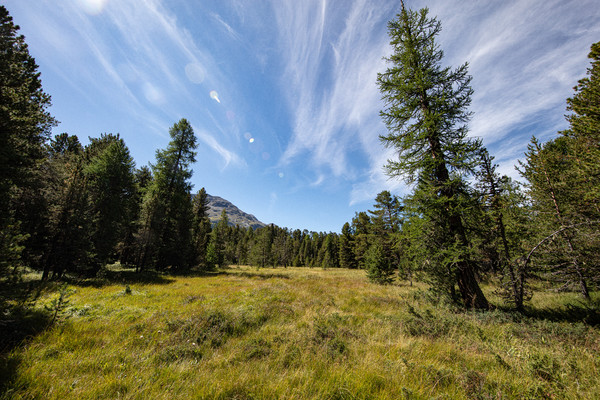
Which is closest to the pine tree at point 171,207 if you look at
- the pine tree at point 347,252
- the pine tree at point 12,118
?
the pine tree at point 12,118

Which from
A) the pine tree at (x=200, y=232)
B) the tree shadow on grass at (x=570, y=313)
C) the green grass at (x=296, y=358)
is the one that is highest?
the pine tree at (x=200, y=232)

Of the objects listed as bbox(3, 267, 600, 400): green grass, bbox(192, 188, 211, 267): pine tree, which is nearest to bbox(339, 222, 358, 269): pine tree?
bbox(192, 188, 211, 267): pine tree

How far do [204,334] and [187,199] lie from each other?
67.7 ft

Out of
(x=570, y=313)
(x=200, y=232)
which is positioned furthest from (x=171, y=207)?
(x=570, y=313)

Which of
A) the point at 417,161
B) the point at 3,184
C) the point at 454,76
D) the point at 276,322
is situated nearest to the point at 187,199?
the point at 3,184

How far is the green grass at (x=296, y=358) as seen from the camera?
2953mm

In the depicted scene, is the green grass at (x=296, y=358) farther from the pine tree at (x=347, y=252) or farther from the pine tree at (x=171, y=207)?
the pine tree at (x=347, y=252)

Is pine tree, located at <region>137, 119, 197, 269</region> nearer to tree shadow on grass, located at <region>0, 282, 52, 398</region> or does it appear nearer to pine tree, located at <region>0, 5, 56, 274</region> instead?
pine tree, located at <region>0, 5, 56, 274</region>

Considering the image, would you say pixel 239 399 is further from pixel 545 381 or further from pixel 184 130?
pixel 184 130

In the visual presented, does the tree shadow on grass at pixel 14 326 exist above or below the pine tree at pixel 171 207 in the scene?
below

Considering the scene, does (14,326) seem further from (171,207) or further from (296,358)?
(171,207)

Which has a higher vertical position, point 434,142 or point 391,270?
point 434,142

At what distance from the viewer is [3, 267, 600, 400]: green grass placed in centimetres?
295

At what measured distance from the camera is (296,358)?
4020 millimetres
